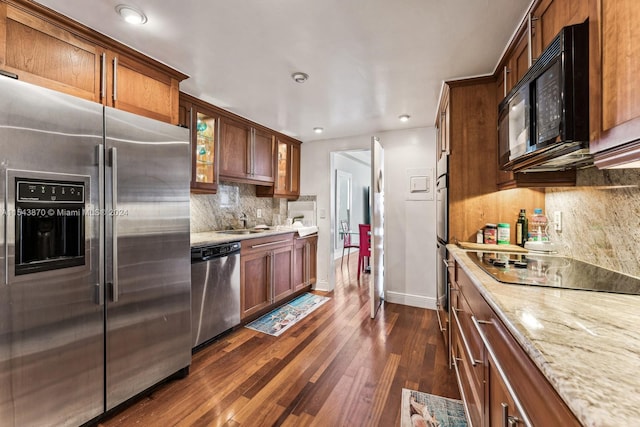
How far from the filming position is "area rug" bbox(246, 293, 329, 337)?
9.62 feet

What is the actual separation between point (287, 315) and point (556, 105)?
9.86ft

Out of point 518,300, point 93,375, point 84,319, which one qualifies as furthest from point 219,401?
point 518,300

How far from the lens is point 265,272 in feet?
10.7

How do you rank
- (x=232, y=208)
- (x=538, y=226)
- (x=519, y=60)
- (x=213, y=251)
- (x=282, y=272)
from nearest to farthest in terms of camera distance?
1. (x=519, y=60)
2. (x=538, y=226)
3. (x=213, y=251)
4. (x=282, y=272)
5. (x=232, y=208)

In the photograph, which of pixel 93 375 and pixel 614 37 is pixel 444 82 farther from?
pixel 93 375

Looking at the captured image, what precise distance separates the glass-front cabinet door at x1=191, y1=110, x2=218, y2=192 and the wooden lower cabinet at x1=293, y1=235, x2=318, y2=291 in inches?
55.9

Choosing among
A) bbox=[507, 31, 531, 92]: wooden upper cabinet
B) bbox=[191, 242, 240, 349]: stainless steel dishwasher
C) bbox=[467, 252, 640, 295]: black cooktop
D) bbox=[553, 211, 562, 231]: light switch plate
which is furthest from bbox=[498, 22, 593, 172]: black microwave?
bbox=[191, 242, 240, 349]: stainless steel dishwasher

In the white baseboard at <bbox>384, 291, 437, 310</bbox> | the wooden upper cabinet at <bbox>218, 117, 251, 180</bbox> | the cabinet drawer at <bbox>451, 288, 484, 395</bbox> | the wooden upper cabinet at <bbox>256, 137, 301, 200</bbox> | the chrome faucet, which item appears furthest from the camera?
the wooden upper cabinet at <bbox>256, 137, 301, 200</bbox>

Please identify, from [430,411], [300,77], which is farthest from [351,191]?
[430,411]

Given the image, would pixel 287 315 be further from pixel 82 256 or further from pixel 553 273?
pixel 553 273

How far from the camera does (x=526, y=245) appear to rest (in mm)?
1969

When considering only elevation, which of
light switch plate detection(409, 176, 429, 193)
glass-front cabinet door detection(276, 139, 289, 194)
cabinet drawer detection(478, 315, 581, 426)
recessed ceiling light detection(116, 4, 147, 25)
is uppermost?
recessed ceiling light detection(116, 4, 147, 25)

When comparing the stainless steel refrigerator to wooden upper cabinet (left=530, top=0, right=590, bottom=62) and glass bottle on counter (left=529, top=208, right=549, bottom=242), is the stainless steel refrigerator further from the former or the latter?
glass bottle on counter (left=529, top=208, right=549, bottom=242)

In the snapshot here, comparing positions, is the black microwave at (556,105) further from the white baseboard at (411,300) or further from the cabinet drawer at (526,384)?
the white baseboard at (411,300)
